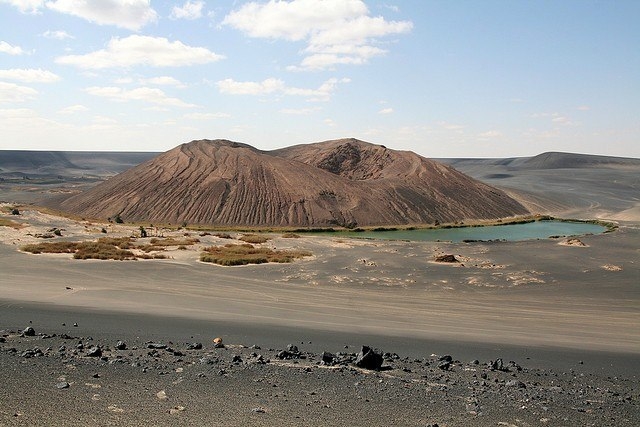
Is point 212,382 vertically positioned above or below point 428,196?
below

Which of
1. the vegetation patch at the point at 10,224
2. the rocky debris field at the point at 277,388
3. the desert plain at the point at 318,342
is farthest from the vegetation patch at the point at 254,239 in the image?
the rocky debris field at the point at 277,388

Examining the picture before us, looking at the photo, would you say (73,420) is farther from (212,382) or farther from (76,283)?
(76,283)

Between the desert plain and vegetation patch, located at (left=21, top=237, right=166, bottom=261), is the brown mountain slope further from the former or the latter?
the desert plain

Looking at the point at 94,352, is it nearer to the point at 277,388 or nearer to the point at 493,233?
the point at 277,388

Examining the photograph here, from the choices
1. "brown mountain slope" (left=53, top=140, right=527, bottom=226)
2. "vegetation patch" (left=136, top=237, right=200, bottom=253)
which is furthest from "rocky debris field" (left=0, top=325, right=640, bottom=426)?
"brown mountain slope" (left=53, top=140, right=527, bottom=226)

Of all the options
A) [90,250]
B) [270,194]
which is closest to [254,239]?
[90,250]

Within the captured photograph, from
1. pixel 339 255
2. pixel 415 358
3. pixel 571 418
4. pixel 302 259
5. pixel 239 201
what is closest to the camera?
pixel 571 418

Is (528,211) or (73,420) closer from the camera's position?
(73,420)

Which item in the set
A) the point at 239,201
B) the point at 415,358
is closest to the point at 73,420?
the point at 415,358
